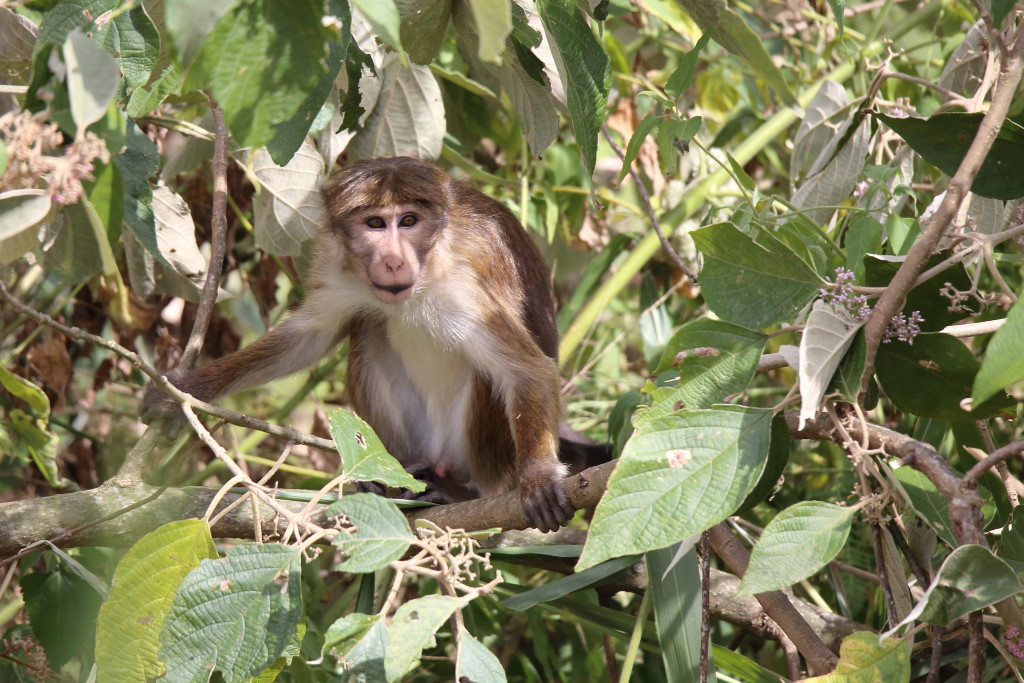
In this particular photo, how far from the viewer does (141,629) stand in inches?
96.5

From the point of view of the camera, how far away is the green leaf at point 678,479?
6.91 ft

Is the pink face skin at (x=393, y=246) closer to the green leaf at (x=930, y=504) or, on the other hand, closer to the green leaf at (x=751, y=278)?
the green leaf at (x=751, y=278)

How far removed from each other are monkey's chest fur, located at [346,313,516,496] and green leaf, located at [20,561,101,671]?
1.80 m

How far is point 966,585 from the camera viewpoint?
2154 millimetres

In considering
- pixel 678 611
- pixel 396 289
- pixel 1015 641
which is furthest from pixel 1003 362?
pixel 396 289

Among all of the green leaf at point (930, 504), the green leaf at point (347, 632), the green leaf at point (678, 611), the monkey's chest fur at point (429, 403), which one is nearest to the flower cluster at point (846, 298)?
the green leaf at point (930, 504)

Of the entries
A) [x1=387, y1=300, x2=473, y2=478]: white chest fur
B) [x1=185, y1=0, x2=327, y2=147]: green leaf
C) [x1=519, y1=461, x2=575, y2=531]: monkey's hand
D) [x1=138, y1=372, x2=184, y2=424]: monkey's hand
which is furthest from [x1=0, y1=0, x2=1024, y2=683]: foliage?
[x1=387, y1=300, x2=473, y2=478]: white chest fur

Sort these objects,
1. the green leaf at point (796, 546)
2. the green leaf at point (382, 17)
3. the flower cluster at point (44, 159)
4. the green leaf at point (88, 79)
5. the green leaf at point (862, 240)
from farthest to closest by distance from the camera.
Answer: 1. the green leaf at point (862, 240)
2. the green leaf at point (796, 546)
3. the flower cluster at point (44, 159)
4. the green leaf at point (88, 79)
5. the green leaf at point (382, 17)

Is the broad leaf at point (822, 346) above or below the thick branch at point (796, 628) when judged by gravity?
above

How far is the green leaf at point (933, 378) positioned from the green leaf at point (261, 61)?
1.70m

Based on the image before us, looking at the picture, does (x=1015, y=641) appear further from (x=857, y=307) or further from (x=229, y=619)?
(x=229, y=619)

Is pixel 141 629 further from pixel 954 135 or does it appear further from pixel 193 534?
pixel 954 135

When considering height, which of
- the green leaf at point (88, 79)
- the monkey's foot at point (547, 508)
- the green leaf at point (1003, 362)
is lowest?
the monkey's foot at point (547, 508)

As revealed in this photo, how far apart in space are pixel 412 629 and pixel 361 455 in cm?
51
